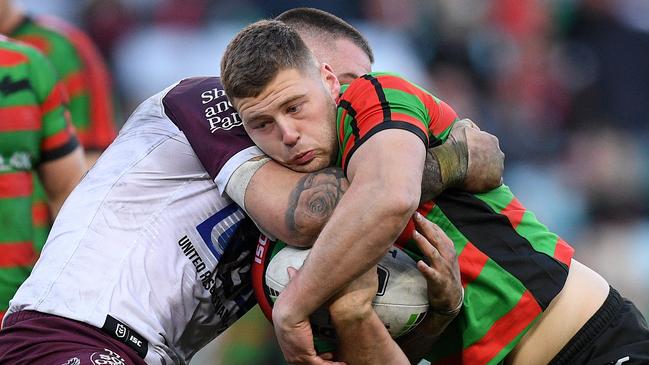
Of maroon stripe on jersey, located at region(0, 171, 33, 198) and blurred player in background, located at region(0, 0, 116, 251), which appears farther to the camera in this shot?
blurred player in background, located at region(0, 0, 116, 251)

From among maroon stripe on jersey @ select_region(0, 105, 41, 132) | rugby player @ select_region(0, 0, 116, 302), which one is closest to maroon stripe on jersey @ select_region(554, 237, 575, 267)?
maroon stripe on jersey @ select_region(0, 105, 41, 132)

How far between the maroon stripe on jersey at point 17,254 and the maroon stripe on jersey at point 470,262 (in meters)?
2.78

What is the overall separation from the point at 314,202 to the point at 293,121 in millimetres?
306

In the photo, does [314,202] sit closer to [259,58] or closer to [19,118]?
[259,58]

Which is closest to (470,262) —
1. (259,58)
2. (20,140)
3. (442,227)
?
(442,227)

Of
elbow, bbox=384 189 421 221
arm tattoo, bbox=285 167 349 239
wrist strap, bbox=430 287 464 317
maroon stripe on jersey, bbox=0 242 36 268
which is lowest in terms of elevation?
maroon stripe on jersey, bbox=0 242 36 268

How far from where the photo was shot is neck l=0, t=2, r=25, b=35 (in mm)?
6902

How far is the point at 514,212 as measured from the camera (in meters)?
4.12

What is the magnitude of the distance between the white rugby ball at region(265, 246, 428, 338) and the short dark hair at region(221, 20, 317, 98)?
0.61 m

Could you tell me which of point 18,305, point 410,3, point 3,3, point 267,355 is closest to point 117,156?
point 18,305

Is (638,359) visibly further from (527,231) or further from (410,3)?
(410,3)

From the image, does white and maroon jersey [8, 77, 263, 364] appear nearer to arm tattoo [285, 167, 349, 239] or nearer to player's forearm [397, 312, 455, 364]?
arm tattoo [285, 167, 349, 239]

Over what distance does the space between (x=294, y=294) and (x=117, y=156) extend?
1.09 metres

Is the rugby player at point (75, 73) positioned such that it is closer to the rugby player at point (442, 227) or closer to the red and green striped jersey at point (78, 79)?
the red and green striped jersey at point (78, 79)
